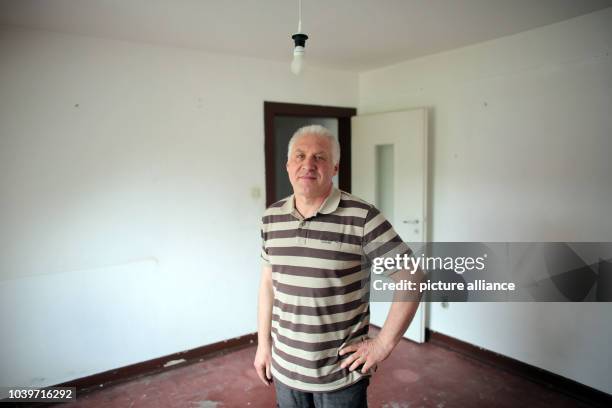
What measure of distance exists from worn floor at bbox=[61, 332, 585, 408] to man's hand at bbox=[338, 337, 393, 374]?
4.63 ft

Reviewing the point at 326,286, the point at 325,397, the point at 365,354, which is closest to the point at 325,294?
the point at 326,286

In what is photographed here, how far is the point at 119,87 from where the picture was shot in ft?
9.43

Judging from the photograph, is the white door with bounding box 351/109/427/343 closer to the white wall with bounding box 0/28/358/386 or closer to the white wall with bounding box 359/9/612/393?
the white wall with bounding box 359/9/612/393

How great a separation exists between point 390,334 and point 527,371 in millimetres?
2041

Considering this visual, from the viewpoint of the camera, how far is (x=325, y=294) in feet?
4.60

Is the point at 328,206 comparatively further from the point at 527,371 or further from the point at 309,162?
the point at 527,371

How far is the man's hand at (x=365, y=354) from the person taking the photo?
4.66 feet

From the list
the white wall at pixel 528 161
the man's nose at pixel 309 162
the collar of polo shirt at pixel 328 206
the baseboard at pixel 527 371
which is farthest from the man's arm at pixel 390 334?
the baseboard at pixel 527 371

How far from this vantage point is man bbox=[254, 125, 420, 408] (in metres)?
1.41

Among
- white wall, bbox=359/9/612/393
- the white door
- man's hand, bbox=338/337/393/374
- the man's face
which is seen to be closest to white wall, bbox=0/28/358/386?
the white door

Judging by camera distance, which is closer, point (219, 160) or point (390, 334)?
point (390, 334)

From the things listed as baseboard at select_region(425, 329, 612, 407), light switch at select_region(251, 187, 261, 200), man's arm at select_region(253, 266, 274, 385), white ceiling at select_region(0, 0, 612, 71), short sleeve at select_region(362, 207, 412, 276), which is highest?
white ceiling at select_region(0, 0, 612, 71)

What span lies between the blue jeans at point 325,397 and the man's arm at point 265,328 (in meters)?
0.14

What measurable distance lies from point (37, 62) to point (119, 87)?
474 millimetres
